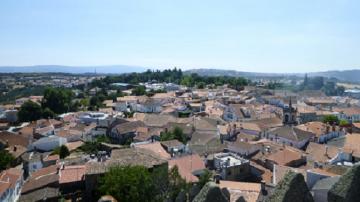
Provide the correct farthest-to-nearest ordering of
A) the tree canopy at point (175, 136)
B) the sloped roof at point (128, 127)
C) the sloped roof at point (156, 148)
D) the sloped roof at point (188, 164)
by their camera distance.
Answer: the sloped roof at point (128, 127), the tree canopy at point (175, 136), the sloped roof at point (156, 148), the sloped roof at point (188, 164)

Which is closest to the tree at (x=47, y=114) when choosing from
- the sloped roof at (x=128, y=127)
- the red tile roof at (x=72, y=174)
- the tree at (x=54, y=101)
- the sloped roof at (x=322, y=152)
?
the tree at (x=54, y=101)

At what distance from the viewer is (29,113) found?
73812 mm

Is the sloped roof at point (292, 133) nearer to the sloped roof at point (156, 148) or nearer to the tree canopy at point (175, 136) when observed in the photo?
the tree canopy at point (175, 136)

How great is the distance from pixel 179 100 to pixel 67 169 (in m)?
60.1

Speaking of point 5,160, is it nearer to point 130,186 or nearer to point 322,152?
point 130,186

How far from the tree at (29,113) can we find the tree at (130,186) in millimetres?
56219

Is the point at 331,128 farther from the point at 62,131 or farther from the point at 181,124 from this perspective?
the point at 62,131

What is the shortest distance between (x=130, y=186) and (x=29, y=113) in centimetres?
5827

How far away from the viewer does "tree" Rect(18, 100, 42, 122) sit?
7369 cm

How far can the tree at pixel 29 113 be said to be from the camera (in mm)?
73688

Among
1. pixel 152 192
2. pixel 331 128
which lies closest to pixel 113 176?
pixel 152 192

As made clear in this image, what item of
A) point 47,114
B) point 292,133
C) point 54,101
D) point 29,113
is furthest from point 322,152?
point 54,101

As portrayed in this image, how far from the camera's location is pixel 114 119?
61281 mm

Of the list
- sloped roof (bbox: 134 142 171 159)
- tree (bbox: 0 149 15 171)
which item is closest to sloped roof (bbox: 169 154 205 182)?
sloped roof (bbox: 134 142 171 159)
